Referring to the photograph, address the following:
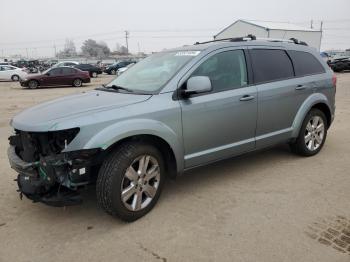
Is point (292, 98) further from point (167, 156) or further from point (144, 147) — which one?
point (144, 147)

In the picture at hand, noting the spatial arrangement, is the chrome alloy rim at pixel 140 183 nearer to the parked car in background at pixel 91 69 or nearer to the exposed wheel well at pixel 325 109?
the exposed wheel well at pixel 325 109

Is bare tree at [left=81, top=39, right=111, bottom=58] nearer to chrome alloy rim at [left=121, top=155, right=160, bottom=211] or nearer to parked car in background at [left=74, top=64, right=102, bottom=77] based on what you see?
parked car in background at [left=74, top=64, right=102, bottom=77]

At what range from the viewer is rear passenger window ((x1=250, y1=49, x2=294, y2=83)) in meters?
4.69

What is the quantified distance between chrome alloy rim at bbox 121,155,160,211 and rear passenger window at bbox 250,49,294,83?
6.43ft

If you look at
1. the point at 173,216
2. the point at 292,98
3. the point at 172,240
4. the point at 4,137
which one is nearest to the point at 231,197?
the point at 173,216

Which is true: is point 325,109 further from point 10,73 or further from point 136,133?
point 10,73

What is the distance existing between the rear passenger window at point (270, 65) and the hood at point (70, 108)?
68.5 inches

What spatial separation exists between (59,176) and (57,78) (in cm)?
2016

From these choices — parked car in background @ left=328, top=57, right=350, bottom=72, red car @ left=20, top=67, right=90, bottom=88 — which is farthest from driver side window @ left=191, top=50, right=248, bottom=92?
parked car in background @ left=328, top=57, right=350, bottom=72

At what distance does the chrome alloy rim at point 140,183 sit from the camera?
3473mm

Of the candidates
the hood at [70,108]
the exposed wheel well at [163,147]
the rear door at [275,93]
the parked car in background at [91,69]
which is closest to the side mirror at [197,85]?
the hood at [70,108]

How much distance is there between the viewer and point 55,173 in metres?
3.24

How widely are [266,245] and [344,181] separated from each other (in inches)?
80.1

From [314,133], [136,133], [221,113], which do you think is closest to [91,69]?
[314,133]
